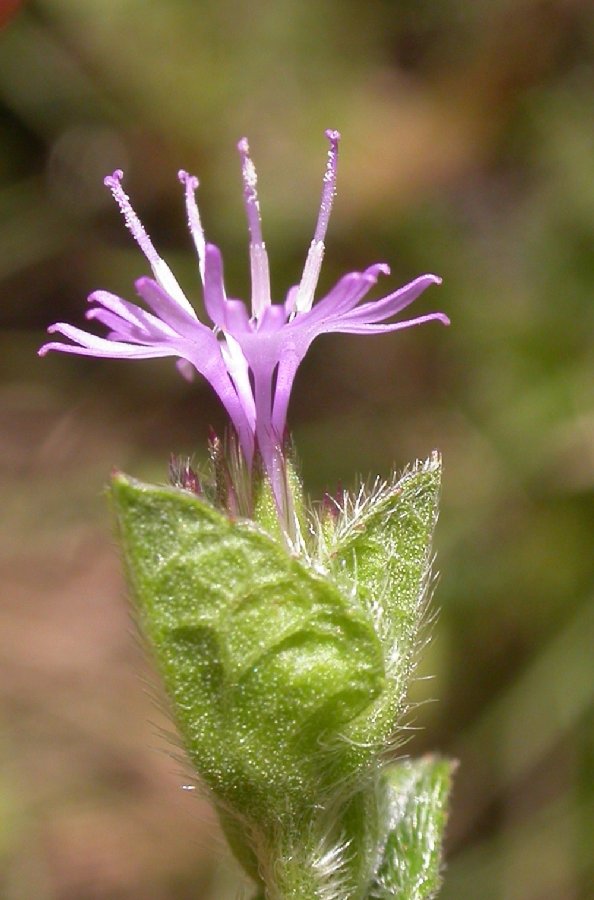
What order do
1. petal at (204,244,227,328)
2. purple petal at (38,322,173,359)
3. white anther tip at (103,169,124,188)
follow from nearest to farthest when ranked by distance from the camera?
petal at (204,244,227,328) → purple petal at (38,322,173,359) → white anther tip at (103,169,124,188)

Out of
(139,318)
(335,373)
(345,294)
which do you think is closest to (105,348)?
(139,318)

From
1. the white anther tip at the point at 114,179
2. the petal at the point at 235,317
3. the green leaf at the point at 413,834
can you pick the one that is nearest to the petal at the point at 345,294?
the petal at the point at 235,317

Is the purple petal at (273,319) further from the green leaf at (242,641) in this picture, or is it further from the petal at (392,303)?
the green leaf at (242,641)

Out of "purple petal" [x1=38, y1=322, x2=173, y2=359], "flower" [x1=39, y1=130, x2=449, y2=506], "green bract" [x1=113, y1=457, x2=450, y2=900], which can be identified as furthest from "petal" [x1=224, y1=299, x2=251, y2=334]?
"green bract" [x1=113, y1=457, x2=450, y2=900]

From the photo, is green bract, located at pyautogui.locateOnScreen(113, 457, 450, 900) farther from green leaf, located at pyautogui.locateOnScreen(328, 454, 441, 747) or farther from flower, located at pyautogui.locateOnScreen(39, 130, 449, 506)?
flower, located at pyautogui.locateOnScreen(39, 130, 449, 506)

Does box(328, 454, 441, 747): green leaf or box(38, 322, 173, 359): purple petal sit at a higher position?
box(38, 322, 173, 359): purple petal
